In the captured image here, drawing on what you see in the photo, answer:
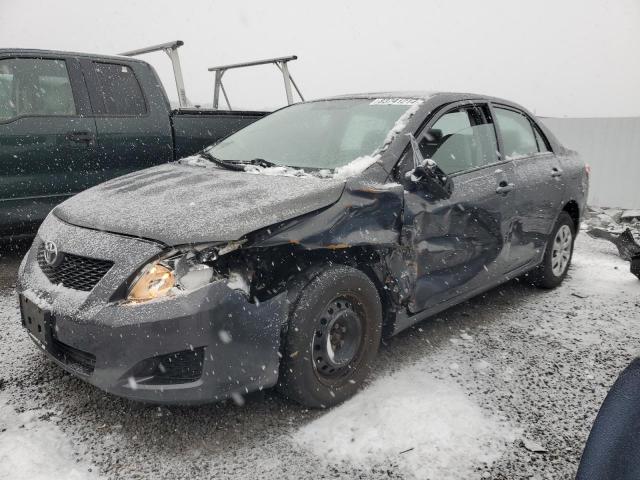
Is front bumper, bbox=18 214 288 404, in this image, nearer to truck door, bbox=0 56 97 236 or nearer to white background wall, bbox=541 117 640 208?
truck door, bbox=0 56 97 236

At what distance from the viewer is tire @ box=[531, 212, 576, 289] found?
4484mm

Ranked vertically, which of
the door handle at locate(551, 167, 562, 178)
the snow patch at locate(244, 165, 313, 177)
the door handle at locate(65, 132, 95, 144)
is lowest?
the door handle at locate(551, 167, 562, 178)

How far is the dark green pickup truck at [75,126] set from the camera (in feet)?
14.5

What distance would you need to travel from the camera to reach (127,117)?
498cm

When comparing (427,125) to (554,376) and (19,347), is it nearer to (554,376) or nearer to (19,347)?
(554,376)

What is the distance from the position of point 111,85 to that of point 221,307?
365 cm

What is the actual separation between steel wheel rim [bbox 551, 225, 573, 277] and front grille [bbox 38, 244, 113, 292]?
12.0 ft

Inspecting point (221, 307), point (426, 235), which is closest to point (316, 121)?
point (426, 235)

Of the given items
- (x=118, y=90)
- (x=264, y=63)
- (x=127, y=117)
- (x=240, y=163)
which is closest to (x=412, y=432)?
(x=240, y=163)

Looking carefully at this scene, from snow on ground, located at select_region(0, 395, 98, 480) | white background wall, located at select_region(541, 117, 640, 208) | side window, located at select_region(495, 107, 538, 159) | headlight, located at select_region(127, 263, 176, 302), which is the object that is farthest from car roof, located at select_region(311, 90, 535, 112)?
white background wall, located at select_region(541, 117, 640, 208)

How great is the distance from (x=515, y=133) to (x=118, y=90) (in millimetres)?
3549

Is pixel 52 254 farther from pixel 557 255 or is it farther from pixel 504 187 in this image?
pixel 557 255

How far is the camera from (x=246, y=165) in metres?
3.14

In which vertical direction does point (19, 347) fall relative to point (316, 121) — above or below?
below
